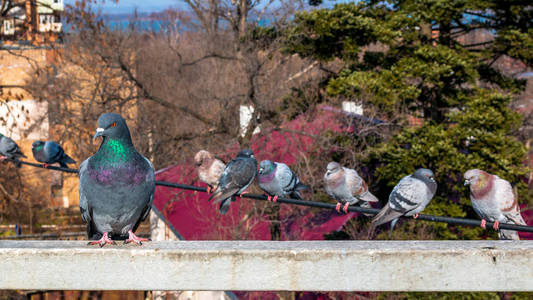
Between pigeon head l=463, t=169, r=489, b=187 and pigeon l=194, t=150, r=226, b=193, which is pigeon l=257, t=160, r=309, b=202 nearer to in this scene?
pigeon l=194, t=150, r=226, b=193

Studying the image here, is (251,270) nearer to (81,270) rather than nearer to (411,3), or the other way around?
(81,270)

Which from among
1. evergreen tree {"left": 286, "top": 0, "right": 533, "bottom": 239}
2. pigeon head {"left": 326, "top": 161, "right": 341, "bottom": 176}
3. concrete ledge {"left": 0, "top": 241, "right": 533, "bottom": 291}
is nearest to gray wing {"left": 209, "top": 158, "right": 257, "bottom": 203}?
pigeon head {"left": 326, "top": 161, "right": 341, "bottom": 176}

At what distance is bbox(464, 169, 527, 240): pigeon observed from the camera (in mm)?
4625

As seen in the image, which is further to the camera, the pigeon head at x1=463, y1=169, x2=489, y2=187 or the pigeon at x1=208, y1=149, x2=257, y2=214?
the pigeon at x1=208, y1=149, x2=257, y2=214

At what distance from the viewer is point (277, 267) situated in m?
1.91

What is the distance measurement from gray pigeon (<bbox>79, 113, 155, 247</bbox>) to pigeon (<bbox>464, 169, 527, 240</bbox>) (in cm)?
309

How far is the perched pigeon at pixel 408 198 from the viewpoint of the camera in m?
4.62

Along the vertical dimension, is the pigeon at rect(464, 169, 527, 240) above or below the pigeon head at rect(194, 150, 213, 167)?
below

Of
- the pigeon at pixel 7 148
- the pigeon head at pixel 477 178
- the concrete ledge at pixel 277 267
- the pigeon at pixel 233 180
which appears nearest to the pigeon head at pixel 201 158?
the pigeon at pixel 233 180

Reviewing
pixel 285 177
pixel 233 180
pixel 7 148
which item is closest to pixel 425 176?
pixel 285 177

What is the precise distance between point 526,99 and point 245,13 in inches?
624

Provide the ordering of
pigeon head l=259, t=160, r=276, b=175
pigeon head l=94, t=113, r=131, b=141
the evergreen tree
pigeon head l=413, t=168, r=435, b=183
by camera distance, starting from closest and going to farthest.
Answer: pigeon head l=94, t=113, r=131, b=141
pigeon head l=413, t=168, r=435, b=183
pigeon head l=259, t=160, r=276, b=175
the evergreen tree

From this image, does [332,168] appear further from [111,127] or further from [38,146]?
[38,146]

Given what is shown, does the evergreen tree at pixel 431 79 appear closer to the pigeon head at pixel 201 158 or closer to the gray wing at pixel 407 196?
the pigeon head at pixel 201 158
